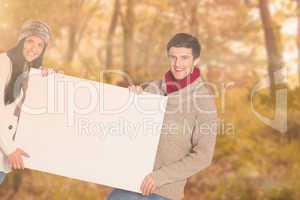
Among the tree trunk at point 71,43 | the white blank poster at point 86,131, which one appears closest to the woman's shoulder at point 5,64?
the white blank poster at point 86,131

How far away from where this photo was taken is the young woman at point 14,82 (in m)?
2.13

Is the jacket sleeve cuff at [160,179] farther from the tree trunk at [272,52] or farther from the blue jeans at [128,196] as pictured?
the tree trunk at [272,52]

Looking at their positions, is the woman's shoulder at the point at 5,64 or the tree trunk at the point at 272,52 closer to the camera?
the woman's shoulder at the point at 5,64

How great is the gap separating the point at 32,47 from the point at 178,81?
77 centimetres

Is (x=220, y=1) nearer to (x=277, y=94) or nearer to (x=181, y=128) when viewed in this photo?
(x=277, y=94)

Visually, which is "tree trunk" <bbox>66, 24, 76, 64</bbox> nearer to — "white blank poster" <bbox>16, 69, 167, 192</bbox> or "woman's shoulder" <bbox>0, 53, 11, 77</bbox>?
"white blank poster" <bbox>16, 69, 167, 192</bbox>

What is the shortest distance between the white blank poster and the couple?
0.06 m

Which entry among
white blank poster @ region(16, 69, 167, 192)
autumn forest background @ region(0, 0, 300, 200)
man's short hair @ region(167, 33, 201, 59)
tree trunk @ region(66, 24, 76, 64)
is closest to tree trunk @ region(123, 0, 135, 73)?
autumn forest background @ region(0, 0, 300, 200)

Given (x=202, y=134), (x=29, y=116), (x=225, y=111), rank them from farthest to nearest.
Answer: (x=225, y=111), (x=29, y=116), (x=202, y=134)

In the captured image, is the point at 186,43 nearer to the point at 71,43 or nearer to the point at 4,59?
the point at 4,59

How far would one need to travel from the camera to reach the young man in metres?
1.98

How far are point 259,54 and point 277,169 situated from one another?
865 mm

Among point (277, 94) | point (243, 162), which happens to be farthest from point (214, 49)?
point (243, 162)

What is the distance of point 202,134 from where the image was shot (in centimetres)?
198
